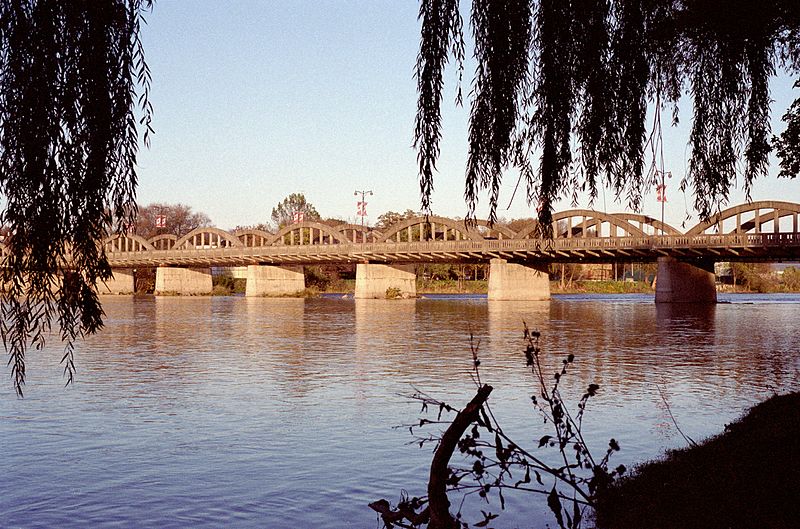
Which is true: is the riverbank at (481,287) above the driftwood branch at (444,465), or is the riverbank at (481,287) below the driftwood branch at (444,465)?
above

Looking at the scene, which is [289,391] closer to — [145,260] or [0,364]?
[0,364]

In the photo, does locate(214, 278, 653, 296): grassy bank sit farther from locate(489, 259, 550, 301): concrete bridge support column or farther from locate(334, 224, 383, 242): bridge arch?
locate(489, 259, 550, 301): concrete bridge support column

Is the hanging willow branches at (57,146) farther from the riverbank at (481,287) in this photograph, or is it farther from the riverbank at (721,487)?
the riverbank at (481,287)

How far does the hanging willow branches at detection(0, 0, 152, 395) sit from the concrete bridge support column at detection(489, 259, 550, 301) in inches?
3739

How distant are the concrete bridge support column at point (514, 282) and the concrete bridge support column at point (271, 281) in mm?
39582

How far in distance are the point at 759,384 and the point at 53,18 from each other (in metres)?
22.3

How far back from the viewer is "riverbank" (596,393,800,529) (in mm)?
8125

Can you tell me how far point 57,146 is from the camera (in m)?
6.32

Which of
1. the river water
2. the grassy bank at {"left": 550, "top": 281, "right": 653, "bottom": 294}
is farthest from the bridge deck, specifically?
the grassy bank at {"left": 550, "top": 281, "right": 653, "bottom": 294}

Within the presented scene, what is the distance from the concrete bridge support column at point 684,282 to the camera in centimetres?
9425

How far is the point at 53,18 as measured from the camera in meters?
6.43

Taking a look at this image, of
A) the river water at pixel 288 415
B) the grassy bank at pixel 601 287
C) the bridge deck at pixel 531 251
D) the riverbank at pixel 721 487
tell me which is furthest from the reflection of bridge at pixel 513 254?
the riverbank at pixel 721 487

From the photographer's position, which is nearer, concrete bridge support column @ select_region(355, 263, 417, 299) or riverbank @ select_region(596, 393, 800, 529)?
riverbank @ select_region(596, 393, 800, 529)

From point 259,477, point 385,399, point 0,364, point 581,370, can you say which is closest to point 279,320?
point 0,364
